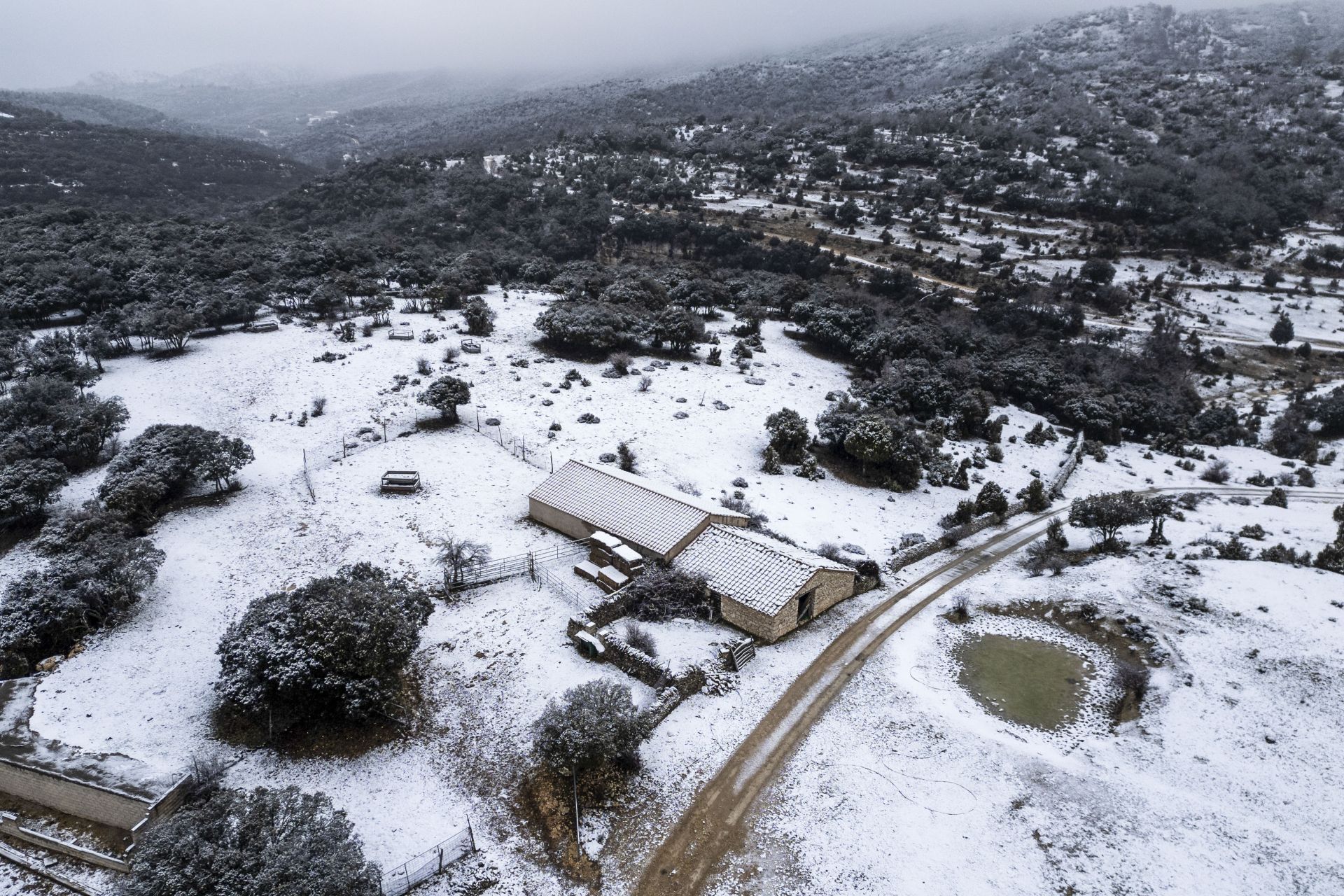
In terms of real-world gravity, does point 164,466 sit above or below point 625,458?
above

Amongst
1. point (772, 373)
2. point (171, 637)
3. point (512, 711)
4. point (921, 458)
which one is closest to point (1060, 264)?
point (772, 373)

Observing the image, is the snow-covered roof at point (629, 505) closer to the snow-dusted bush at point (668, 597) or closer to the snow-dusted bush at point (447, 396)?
the snow-dusted bush at point (668, 597)

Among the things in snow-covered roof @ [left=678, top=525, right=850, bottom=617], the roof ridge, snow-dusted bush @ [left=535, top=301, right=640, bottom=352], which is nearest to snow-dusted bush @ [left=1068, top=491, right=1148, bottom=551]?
snow-covered roof @ [left=678, top=525, right=850, bottom=617]

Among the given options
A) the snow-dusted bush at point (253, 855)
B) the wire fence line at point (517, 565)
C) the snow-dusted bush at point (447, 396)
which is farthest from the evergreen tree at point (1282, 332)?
the snow-dusted bush at point (253, 855)

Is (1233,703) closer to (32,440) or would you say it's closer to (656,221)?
(32,440)

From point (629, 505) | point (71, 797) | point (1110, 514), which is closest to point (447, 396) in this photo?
point (629, 505)

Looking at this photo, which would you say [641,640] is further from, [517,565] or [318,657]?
[318,657]
